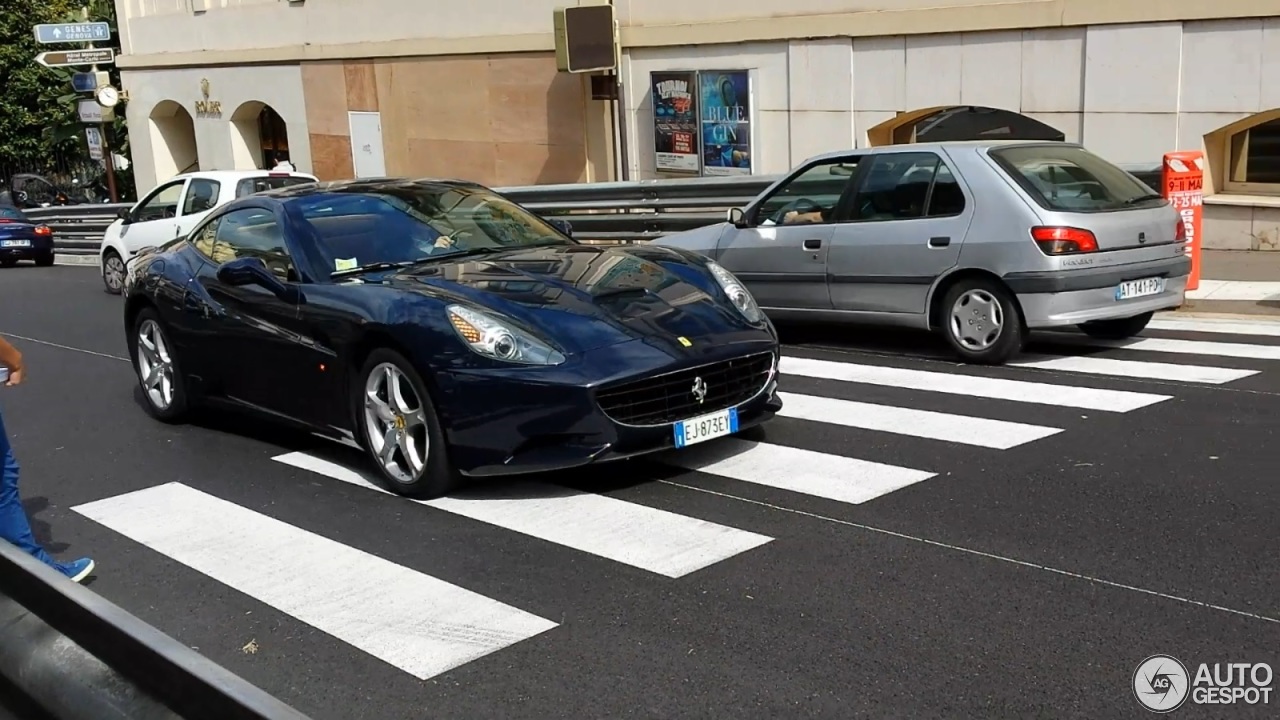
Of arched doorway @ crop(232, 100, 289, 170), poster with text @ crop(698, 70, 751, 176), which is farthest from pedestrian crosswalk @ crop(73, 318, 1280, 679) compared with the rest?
arched doorway @ crop(232, 100, 289, 170)

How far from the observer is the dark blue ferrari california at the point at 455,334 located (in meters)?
6.25

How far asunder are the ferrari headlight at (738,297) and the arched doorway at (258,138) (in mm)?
25967

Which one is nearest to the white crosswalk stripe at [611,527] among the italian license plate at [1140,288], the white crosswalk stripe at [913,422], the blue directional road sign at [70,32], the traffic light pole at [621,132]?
the white crosswalk stripe at [913,422]

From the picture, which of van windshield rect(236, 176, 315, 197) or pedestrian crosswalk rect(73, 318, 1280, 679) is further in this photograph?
van windshield rect(236, 176, 315, 197)

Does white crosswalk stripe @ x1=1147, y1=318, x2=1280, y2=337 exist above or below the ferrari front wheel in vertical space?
below

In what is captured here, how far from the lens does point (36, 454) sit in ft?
27.3

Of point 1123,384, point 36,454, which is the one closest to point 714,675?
point 1123,384

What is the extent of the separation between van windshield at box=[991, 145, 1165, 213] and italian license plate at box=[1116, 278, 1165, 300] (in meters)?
0.51

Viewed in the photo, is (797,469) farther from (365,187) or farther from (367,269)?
(365,187)

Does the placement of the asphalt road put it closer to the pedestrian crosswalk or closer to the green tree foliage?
the pedestrian crosswalk

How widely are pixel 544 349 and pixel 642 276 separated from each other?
1.01 metres

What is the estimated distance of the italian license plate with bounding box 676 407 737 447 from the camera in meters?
6.43

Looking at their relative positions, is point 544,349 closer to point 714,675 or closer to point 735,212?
point 714,675

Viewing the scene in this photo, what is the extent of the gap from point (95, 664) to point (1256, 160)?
14021mm
